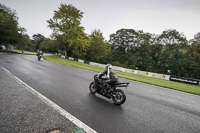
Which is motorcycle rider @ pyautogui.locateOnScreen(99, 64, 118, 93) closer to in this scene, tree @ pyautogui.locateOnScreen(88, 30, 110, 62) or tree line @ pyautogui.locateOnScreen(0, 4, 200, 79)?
tree line @ pyautogui.locateOnScreen(0, 4, 200, 79)

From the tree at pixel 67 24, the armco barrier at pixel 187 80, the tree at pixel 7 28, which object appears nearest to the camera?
the armco barrier at pixel 187 80

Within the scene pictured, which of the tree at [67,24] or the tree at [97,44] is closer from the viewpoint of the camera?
the tree at [67,24]

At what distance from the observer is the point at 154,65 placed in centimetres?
3139

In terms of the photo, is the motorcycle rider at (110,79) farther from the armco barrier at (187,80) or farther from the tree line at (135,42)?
the tree line at (135,42)

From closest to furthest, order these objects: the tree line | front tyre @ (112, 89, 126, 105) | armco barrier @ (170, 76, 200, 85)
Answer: front tyre @ (112, 89, 126, 105) < armco barrier @ (170, 76, 200, 85) < the tree line

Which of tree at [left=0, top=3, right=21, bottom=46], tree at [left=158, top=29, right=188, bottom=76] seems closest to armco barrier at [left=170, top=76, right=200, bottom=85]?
tree at [left=158, top=29, right=188, bottom=76]

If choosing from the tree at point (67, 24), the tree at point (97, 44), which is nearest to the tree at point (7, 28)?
the tree at point (67, 24)

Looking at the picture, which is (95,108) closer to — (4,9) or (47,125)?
(47,125)

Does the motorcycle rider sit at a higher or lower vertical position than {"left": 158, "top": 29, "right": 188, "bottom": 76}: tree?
lower

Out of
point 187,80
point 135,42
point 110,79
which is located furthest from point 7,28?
point 187,80

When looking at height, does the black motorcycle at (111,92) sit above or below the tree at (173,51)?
below

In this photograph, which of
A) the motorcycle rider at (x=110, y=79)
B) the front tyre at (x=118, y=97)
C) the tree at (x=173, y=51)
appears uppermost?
the tree at (x=173, y=51)

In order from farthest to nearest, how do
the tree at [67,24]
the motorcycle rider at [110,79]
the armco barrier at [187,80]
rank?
1. the tree at [67,24]
2. the armco barrier at [187,80]
3. the motorcycle rider at [110,79]

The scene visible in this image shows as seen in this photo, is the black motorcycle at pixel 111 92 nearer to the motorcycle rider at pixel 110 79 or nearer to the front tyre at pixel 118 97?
the front tyre at pixel 118 97
